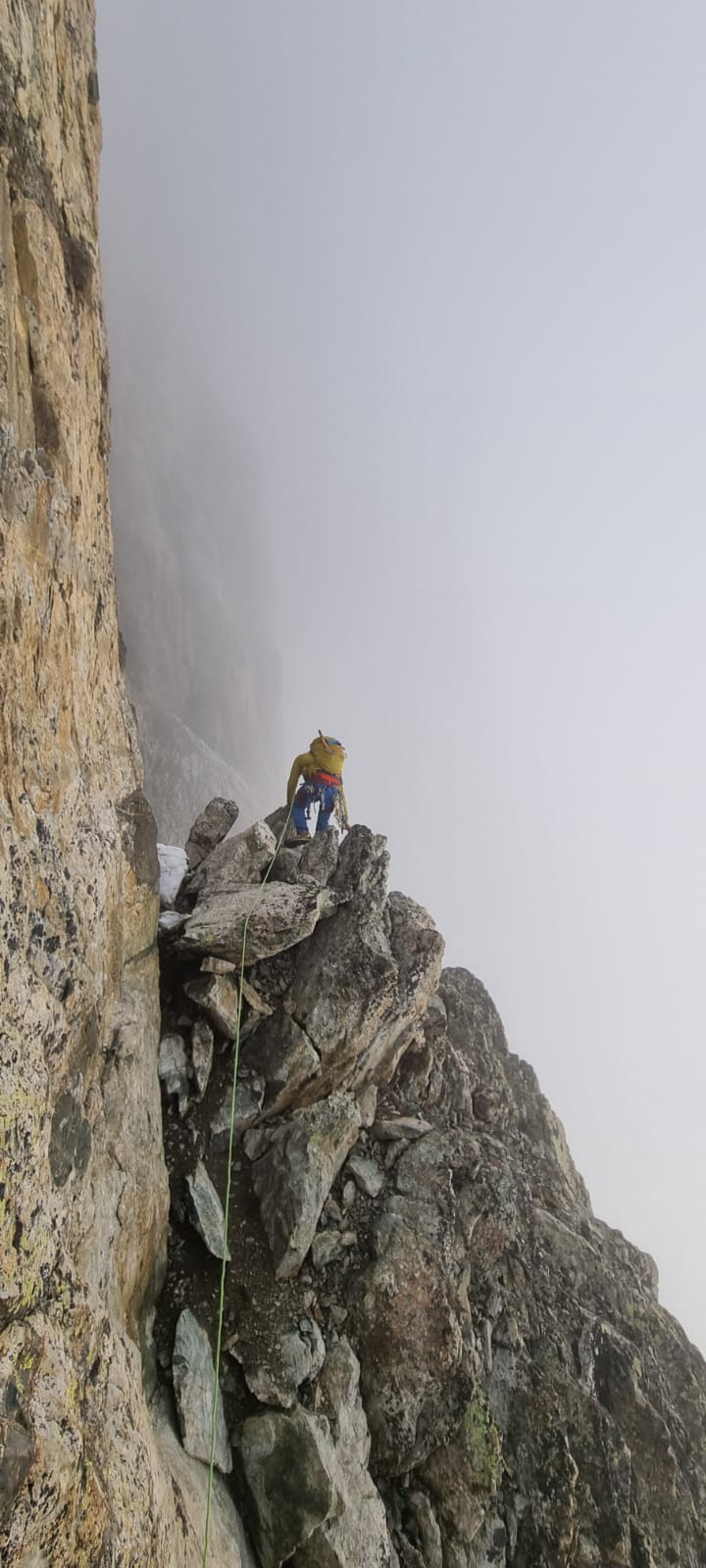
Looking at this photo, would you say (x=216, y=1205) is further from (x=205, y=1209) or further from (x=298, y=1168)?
(x=298, y=1168)

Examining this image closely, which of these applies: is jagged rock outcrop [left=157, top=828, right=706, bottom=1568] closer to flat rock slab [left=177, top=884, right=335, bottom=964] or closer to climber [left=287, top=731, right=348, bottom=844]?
flat rock slab [left=177, top=884, right=335, bottom=964]

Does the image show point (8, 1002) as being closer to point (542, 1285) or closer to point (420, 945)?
point (420, 945)

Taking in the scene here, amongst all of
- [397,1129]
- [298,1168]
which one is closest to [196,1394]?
[298,1168]

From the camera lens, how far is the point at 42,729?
20.9 feet

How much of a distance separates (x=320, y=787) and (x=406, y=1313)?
9.73 m

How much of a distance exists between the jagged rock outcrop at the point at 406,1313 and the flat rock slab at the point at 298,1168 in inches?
1.2

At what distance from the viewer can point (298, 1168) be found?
8805 millimetres

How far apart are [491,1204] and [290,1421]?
454 centimetres

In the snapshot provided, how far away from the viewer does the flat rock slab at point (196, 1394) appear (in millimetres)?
6449

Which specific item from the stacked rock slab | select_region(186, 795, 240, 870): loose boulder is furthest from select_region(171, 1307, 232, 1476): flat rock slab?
select_region(186, 795, 240, 870): loose boulder

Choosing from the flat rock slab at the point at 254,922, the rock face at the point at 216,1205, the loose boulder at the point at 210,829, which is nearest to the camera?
the rock face at the point at 216,1205

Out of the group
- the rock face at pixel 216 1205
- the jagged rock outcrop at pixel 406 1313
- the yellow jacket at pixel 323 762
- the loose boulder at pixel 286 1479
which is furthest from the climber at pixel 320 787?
the loose boulder at pixel 286 1479

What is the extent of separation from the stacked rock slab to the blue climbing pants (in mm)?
6337

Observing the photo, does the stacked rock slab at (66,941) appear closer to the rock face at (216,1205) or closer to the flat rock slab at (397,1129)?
the rock face at (216,1205)
